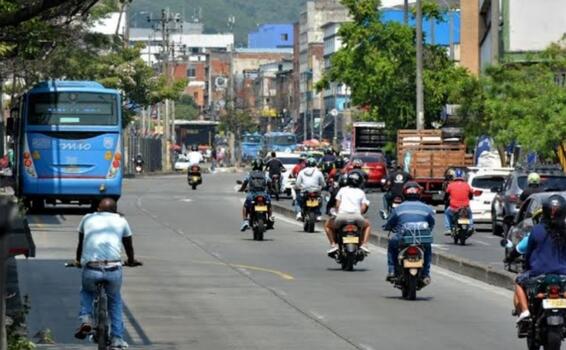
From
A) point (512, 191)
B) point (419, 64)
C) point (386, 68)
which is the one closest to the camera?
point (512, 191)

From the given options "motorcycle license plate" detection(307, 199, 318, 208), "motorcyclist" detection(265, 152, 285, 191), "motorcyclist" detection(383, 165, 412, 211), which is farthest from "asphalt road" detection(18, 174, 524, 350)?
"motorcyclist" detection(265, 152, 285, 191)

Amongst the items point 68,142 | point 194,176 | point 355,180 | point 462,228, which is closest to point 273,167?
point 68,142

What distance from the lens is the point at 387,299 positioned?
71.3 ft

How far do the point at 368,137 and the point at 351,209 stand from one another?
6175cm

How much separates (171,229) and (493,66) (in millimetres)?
20959

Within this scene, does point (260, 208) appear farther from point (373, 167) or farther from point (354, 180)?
point (373, 167)

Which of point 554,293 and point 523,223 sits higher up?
point 554,293

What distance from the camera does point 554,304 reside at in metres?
13.7

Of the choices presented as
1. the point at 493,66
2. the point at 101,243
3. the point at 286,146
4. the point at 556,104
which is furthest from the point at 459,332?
the point at 286,146

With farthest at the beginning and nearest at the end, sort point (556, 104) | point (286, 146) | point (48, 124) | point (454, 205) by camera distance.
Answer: point (286, 146) → point (556, 104) → point (48, 124) → point (454, 205)

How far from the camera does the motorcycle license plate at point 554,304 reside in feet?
45.0

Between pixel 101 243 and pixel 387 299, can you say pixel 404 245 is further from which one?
pixel 101 243

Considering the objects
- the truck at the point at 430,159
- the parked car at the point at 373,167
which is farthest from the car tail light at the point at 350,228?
the parked car at the point at 373,167

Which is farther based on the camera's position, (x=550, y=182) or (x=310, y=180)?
(x=310, y=180)
